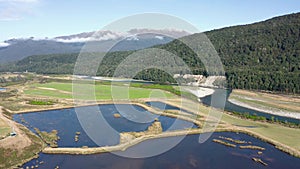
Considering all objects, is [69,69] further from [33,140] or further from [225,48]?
[33,140]

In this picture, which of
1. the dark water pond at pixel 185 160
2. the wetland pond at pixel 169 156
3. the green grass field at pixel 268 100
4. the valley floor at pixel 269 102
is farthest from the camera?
the green grass field at pixel 268 100

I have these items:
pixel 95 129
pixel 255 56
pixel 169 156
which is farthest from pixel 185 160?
pixel 255 56

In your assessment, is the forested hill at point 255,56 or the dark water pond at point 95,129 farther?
the forested hill at point 255,56

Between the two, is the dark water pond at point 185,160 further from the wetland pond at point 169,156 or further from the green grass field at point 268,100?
the green grass field at point 268,100

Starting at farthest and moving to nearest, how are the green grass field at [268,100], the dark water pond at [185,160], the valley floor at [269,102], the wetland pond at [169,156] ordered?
1. the green grass field at [268,100]
2. the valley floor at [269,102]
3. the wetland pond at [169,156]
4. the dark water pond at [185,160]

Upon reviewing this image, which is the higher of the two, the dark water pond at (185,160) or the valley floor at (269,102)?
the valley floor at (269,102)

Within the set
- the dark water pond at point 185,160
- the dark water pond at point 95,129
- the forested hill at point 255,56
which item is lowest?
the dark water pond at point 185,160

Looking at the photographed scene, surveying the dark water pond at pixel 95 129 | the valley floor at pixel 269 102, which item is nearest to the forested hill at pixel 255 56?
the valley floor at pixel 269 102

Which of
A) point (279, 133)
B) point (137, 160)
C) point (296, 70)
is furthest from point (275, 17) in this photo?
point (137, 160)
